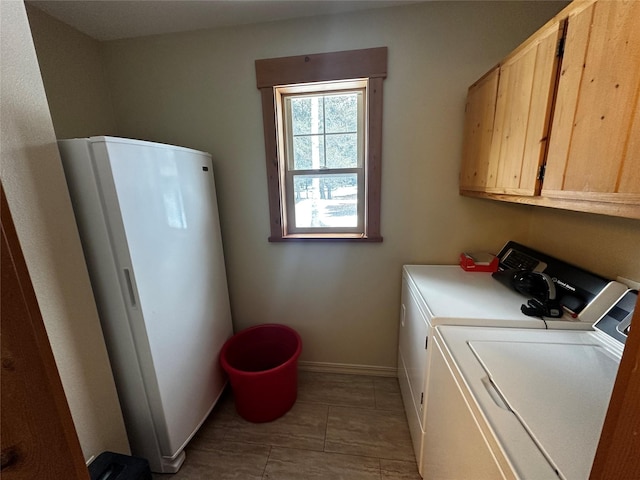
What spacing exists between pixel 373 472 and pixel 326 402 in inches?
19.4

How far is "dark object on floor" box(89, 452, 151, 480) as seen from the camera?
1.04 meters

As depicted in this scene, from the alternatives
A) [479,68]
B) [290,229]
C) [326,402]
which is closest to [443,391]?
[326,402]

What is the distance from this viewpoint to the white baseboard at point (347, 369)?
6.59 ft

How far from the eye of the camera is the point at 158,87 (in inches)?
69.7

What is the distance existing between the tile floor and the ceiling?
2458mm

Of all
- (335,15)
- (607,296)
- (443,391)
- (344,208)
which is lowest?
(443,391)

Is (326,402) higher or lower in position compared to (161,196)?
lower

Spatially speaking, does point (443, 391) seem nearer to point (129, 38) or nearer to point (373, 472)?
point (373, 472)

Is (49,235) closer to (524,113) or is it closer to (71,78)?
(71,78)

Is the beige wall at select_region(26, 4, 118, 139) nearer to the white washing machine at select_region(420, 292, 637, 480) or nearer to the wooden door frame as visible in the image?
the wooden door frame

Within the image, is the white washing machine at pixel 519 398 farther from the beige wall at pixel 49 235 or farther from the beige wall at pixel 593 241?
the beige wall at pixel 49 235

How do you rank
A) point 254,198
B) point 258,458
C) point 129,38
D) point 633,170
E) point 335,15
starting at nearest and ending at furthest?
point 633,170 → point 258,458 → point 335,15 → point 129,38 → point 254,198

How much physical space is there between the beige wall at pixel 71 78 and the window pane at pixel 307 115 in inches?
51.2

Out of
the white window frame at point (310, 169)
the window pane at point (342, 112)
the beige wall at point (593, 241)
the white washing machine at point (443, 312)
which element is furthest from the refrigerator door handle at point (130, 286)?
the beige wall at point (593, 241)
